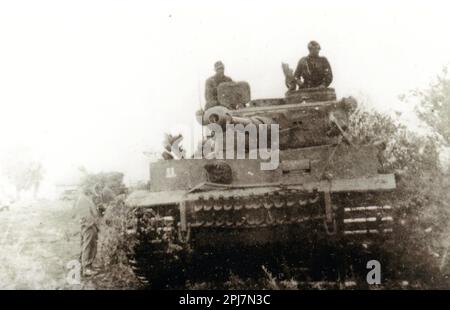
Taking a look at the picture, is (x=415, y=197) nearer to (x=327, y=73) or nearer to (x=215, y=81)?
(x=327, y=73)

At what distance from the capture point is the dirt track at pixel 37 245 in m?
8.05

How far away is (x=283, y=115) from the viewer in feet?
24.5

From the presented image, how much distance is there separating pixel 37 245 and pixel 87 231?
8.05 ft

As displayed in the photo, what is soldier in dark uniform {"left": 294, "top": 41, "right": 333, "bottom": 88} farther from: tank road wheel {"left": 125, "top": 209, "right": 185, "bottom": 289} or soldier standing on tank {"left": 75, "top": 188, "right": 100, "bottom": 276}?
soldier standing on tank {"left": 75, "top": 188, "right": 100, "bottom": 276}

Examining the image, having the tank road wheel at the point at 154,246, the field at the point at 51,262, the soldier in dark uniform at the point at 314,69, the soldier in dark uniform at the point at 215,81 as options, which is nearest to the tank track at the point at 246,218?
the tank road wheel at the point at 154,246

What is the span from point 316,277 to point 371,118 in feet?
25.2

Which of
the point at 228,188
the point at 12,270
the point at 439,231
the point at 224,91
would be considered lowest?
the point at 12,270

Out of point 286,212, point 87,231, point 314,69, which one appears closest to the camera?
point 286,212

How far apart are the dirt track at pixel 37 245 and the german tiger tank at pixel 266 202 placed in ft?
7.51

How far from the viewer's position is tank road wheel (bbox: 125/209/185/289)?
6219 mm

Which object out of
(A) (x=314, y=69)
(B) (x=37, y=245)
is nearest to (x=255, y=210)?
(A) (x=314, y=69)

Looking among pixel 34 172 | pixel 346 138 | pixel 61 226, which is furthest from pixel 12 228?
pixel 346 138

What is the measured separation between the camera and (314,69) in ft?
28.6
